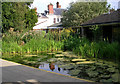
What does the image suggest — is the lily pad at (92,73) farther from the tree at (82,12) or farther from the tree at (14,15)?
the tree at (82,12)

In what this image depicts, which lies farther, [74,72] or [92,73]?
[74,72]

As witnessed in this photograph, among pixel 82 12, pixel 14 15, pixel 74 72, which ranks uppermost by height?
pixel 82 12

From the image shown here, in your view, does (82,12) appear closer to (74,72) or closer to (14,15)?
(14,15)

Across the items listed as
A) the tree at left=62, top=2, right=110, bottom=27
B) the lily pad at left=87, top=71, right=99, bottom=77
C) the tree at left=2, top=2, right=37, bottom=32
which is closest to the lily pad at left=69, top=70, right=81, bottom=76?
the lily pad at left=87, top=71, right=99, bottom=77

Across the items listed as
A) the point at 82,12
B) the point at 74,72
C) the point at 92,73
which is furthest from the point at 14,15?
the point at 92,73

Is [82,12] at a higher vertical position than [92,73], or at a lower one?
higher

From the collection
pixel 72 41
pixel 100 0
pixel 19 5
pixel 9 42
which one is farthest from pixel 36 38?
pixel 100 0

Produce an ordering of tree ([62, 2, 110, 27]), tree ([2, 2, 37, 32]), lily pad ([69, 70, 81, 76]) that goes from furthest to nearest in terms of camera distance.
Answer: tree ([62, 2, 110, 27])
tree ([2, 2, 37, 32])
lily pad ([69, 70, 81, 76])

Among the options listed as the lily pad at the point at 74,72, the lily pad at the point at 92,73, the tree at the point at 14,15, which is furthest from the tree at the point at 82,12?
the lily pad at the point at 92,73

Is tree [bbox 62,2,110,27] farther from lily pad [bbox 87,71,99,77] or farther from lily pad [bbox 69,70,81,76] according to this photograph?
lily pad [bbox 87,71,99,77]

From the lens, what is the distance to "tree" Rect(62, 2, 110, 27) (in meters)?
24.2

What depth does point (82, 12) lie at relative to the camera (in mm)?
24188

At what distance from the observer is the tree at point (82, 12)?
24.2 meters

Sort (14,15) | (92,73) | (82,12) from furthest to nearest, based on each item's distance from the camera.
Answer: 1. (82,12)
2. (14,15)
3. (92,73)
